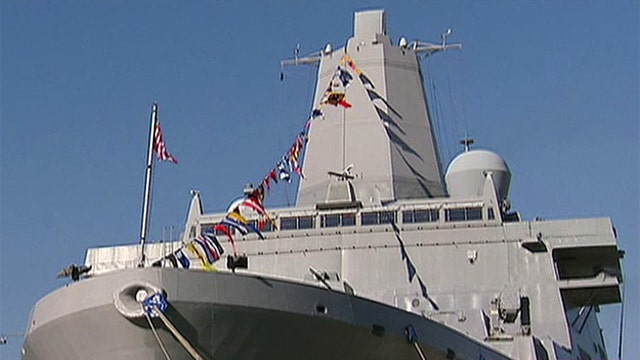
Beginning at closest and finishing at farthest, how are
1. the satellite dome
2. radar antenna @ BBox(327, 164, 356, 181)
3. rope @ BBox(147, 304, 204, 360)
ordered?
1. rope @ BBox(147, 304, 204, 360)
2. radar antenna @ BBox(327, 164, 356, 181)
3. the satellite dome

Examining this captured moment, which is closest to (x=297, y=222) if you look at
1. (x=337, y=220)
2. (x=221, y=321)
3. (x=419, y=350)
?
(x=337, y=220)

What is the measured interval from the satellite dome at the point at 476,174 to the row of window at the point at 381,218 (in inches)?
66.8

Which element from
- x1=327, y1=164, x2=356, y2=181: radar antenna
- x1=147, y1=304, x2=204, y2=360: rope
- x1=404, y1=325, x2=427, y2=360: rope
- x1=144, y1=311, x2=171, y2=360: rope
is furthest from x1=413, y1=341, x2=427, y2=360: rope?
x1=327, y1=164, x2=356, y2=181: radar antenna

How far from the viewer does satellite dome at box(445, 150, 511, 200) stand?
25.3m

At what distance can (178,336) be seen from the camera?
15.7 metres

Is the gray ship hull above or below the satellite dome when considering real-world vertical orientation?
below

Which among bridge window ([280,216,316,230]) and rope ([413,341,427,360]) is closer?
rope ([413,341,427,360])

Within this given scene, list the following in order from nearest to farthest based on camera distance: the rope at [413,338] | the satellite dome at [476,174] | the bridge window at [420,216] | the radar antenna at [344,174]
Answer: the rope at [413,338] < the bridge window at [420,216] < the radar antenna at [344,174] < the satellite dome at [476,174]

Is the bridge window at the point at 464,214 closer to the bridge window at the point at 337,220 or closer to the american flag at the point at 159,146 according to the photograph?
the bridge window at the point at 337,220

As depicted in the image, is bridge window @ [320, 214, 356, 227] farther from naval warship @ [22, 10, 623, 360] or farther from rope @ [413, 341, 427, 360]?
rope @ [413, 341, 427, 360]

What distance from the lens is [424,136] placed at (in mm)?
27125

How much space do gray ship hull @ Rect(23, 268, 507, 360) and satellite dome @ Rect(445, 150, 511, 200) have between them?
8170 mm

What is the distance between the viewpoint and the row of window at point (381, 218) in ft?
76.6

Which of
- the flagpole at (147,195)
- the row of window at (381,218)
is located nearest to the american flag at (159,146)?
the flagpole at (147,195)
